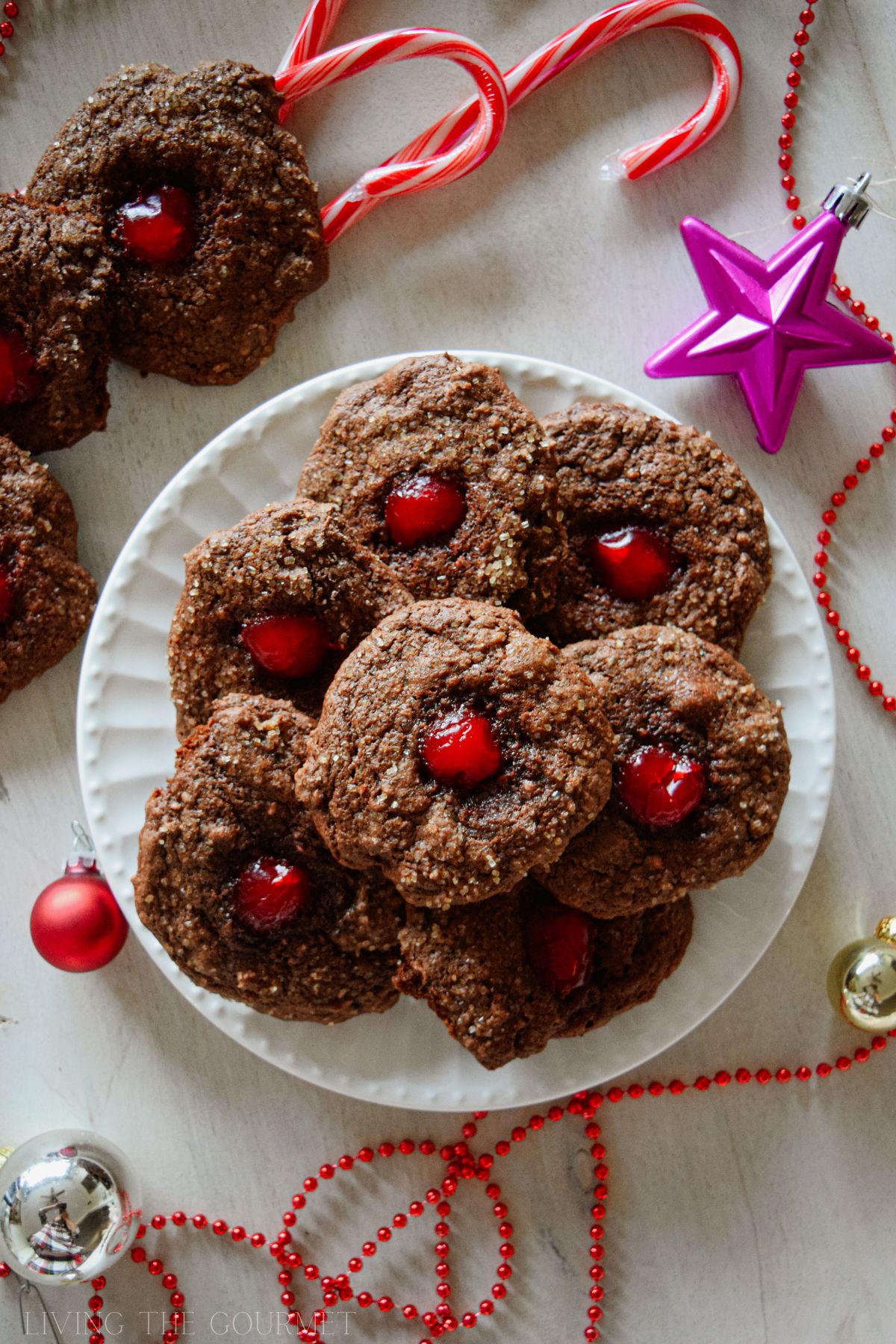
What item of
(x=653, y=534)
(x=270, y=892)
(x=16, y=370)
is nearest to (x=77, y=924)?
(x=270, y=892)

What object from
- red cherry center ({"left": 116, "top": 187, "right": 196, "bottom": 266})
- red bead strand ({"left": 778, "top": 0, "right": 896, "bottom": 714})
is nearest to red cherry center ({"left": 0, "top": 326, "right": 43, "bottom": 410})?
red cherry center ({"left": 116, "top": 187, "right": 196, "bottom": 266})

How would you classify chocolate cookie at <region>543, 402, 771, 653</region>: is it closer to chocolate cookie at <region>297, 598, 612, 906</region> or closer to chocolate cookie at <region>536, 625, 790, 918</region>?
chocolate cookie at <region>536, 625, 790, 918</region>

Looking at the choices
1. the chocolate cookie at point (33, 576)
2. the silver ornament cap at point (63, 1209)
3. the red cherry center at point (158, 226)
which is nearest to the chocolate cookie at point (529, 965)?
the silver ornament cap at point (63, 1209)

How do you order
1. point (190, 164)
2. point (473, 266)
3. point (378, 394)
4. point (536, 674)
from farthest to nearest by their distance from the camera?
point (473, 266) < point (190, 164) < point (378, 394) < point (536, 674)

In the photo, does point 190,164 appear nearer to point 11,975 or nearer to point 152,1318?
point 11,975

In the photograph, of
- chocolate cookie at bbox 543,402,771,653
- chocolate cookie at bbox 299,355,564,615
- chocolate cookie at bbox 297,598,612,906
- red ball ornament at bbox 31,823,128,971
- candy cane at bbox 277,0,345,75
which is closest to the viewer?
chocolate cookie at bbox 297,598,612,906

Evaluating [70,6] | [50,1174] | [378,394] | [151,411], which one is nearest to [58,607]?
[151,411]

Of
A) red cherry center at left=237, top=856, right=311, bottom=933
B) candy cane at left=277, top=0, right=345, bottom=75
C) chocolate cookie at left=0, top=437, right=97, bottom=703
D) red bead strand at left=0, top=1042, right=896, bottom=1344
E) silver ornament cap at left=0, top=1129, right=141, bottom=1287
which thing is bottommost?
red bead strand at left=0, top=1042, right=896, bottom=1344

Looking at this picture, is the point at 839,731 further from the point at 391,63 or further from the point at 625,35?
the point at 391,63
